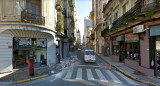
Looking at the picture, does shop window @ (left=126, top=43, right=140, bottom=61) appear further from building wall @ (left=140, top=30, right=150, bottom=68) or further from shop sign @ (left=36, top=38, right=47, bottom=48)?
shop sign @ (left=36, top=38, right=47, bottom=48)

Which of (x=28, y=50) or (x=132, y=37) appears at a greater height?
(x=132, y=37)

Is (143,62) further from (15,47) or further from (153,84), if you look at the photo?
(15,47)

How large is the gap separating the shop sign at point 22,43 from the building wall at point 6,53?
51cm

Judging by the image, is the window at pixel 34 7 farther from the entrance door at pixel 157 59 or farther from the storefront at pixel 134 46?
the entrance door at pixel 157 59

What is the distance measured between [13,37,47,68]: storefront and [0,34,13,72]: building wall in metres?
0.49

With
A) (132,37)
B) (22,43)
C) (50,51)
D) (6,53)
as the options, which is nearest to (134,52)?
(132,37)

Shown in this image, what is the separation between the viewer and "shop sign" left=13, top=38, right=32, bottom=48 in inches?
379

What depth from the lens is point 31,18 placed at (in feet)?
30.8

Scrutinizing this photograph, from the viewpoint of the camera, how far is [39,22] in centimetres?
982

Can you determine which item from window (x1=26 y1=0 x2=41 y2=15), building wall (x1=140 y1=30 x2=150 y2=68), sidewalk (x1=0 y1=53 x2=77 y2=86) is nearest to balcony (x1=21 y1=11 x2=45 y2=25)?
window (x1=26 y1=0 x2=41 y2=15)

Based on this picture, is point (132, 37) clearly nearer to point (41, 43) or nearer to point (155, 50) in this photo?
point (155, 50)

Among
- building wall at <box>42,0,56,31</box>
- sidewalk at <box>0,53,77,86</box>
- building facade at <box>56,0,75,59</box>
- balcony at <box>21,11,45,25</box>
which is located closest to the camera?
sidewalk at <box>0,53,77,86</box>

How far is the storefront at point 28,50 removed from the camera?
969 centimetres

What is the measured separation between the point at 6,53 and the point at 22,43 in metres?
1.70
